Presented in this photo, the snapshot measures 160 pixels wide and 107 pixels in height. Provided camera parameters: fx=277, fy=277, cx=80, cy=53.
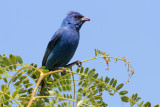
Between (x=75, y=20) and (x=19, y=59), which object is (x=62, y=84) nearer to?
(x=19, y=59)

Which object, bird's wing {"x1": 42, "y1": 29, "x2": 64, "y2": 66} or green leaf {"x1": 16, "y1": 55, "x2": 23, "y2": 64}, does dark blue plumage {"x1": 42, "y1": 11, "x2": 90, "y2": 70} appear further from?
green leaf {"x1": 16, "y1": 55, "x2": 23, "y2": 64}

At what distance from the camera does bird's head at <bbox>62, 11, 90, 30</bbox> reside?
6781mm

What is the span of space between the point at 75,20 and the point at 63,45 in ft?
3.22

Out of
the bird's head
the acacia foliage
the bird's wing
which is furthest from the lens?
the bird's head

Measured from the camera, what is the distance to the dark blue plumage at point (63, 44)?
20.1ft

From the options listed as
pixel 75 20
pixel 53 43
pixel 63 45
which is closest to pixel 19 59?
pixel 63 45

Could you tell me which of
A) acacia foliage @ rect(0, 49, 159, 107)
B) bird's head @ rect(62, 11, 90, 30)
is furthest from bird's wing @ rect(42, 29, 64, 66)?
acacia foliage @ rect(0, 49, 159, 107)

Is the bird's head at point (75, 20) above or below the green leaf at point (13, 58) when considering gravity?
above

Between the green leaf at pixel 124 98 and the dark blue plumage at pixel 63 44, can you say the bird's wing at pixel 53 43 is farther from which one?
the green leaf at pixel 124 98

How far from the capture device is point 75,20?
6887 millimetres

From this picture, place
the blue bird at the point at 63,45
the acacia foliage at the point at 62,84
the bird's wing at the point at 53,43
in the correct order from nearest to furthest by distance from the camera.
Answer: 1. the acacia foliage at the point at 62,84
2. the blue bird at the point at 63,45
3. the bird's wing at the point at 53,43

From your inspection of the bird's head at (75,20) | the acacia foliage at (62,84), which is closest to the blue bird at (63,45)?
the bird's head at (75,20)

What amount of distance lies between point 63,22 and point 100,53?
3.45 m

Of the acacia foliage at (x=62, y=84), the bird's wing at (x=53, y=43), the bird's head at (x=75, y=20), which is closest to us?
the acacia foliage at (x=62, y=84)
